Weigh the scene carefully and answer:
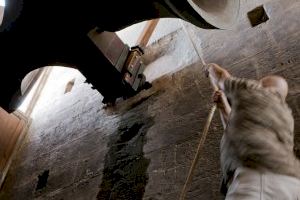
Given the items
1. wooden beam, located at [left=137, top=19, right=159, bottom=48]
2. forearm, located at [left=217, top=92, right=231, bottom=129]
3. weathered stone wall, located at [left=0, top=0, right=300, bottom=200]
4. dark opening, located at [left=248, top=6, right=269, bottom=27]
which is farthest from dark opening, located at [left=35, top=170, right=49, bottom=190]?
dark opening, located at [left=248, top=6, right=269, bottom=27]

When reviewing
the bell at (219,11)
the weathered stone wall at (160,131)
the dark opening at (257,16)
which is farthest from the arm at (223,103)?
the dark opening at (257,16)

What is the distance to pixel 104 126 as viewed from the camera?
530cm

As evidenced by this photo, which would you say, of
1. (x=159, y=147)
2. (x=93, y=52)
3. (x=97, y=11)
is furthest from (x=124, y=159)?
(x=97, y=11)

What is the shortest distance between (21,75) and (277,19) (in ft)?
9.08

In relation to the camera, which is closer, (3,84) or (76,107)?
(3,84)

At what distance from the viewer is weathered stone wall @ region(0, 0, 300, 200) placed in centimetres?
395

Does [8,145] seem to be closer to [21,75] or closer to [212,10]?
[21,75]

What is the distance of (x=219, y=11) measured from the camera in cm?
312

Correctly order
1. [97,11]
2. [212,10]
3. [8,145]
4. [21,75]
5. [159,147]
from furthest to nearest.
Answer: [8,145] < [159,147] < [21,75] < [97,11] < [212,10]

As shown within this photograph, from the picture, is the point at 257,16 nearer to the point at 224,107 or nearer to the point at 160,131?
the point at 224,107

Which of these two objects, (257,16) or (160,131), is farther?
(257,16)

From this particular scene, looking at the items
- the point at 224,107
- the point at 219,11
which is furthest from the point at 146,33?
the point at 219,11

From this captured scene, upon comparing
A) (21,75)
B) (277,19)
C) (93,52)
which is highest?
Answer: (21,75)

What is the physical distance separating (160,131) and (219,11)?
5.76ft
